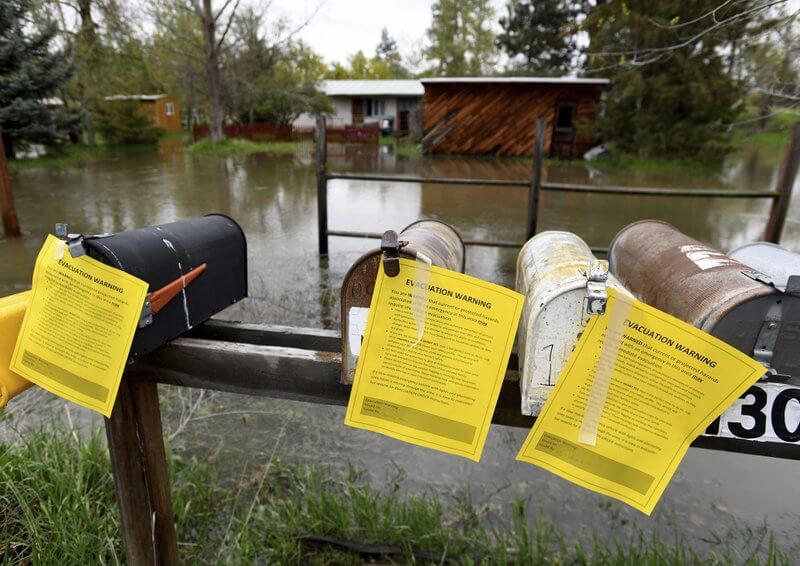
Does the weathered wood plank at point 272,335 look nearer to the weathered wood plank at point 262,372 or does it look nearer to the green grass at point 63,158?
the weathered wood plank at point 262,372

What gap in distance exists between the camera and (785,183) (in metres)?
4.14

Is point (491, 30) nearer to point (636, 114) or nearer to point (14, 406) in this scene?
point (636, 114)

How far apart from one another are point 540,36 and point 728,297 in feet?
91.1

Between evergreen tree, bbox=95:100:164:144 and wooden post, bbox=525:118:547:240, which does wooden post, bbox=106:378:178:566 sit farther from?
evergreen tree, bbox=95:100:164:144

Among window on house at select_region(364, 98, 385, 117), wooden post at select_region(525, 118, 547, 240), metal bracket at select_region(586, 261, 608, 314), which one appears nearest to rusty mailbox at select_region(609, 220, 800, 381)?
metal bracket at select_region(586, 261, 608, 314)

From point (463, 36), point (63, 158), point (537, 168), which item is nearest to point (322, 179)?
point (537, 168)

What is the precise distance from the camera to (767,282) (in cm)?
108

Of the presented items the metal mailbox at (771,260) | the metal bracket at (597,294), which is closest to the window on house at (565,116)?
the metal mailbox at (771,260)

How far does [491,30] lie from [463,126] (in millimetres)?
25130

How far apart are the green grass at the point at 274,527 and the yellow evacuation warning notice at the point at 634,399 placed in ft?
3.20

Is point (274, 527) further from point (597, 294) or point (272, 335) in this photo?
point (597, 294)

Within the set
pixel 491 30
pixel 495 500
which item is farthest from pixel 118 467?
pixel 491 30

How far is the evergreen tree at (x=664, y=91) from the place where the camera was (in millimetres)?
12555

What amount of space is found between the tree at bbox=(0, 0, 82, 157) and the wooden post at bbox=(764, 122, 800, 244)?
13.4 m
